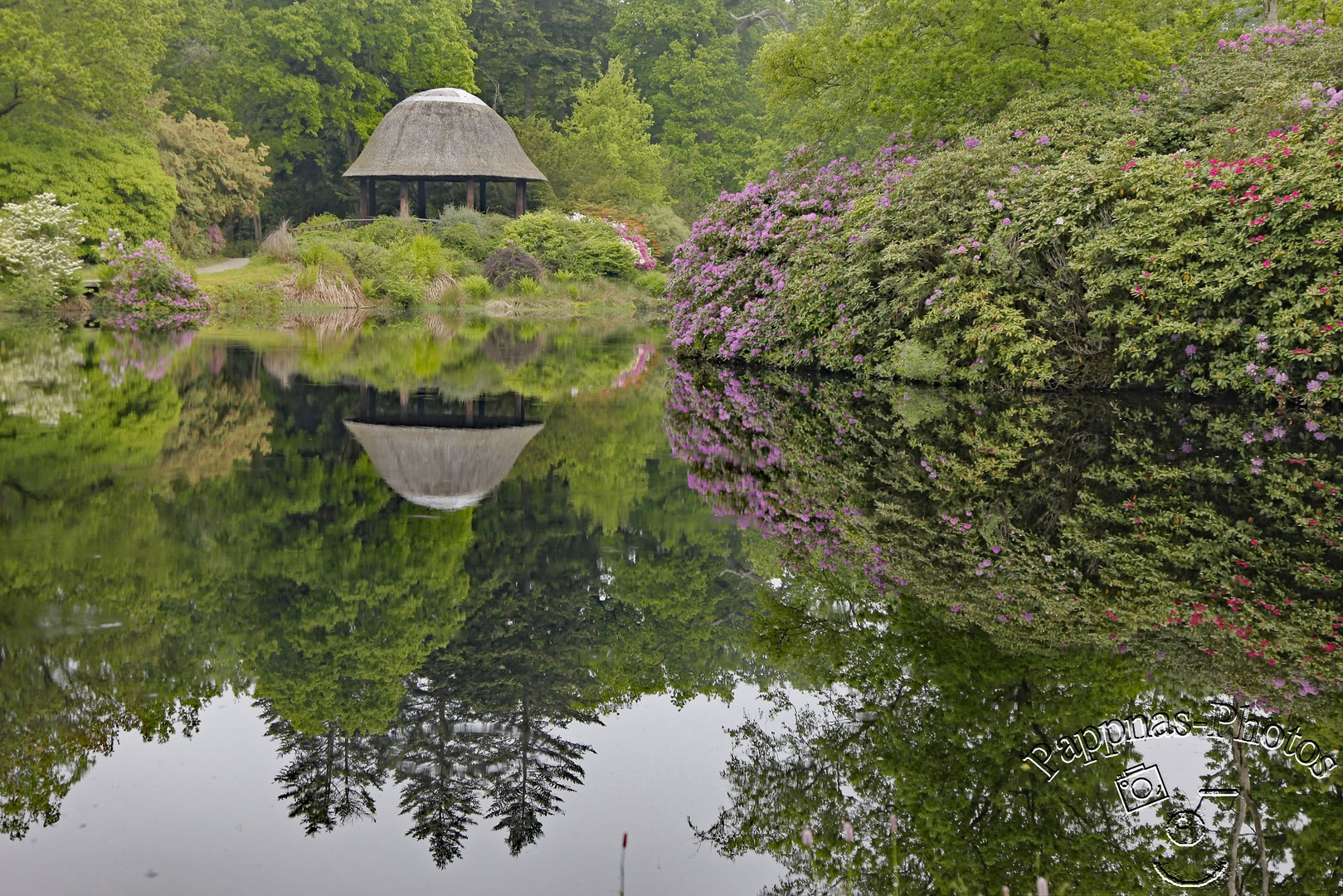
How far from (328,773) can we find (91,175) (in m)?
28.8

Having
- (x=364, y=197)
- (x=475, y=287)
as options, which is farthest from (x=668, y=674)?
(x=364, y=197)

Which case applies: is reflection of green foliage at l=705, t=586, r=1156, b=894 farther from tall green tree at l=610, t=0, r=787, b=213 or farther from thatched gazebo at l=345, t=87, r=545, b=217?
tall green tree at l=610, t=0, r=787, b=213

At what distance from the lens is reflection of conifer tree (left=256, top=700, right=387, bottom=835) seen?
99.7 inches

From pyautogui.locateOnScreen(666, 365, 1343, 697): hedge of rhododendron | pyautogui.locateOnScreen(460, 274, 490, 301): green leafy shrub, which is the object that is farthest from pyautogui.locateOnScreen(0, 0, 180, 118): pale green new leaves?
pyautogui.locateOnScreen(666, 365, 1343, 697): hedge of rhododendron

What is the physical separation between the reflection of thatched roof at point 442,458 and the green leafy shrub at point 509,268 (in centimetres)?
2617

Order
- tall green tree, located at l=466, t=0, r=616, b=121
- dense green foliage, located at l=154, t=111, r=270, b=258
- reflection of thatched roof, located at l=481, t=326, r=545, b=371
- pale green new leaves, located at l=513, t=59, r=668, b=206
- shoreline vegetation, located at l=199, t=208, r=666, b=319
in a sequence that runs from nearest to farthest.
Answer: reflection of thatched roof, located at l=481, t=326, r=545, b=371 < shoreline vegetation, located at l=199, t=208, r=666, b=319 < dense green foliage, located at l=154, t=111, r=270, b=258 < pale green new leaves, located at l=513, t=59, r=668, b=206 < tall green tree, located at l=466, t=0, r=616, b=121

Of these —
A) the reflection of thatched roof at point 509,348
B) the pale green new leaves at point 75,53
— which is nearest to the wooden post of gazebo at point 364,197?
the pale green new leaves at point 75,53

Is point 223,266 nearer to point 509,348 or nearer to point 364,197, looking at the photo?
point 364,197

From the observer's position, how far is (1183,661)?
11.4ft

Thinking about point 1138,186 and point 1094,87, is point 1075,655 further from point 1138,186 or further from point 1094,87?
point 1094,87

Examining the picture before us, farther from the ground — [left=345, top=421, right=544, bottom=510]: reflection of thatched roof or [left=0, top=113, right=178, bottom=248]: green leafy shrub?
[left=0, top=113, right=178, bottom=248]: green leafy shrub

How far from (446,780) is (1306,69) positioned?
45.2 ft

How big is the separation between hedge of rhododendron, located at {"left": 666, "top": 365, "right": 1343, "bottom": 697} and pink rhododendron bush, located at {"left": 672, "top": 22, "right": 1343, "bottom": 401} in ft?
4.37

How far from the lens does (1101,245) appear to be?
37.8 ft
